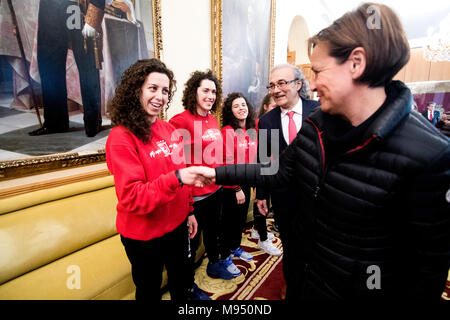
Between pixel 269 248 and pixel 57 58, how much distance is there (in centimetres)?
295

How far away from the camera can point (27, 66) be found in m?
1.64

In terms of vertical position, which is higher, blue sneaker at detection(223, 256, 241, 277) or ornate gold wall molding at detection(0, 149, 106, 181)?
ornate gold wall molding at detection(0, 149, 106, 181)

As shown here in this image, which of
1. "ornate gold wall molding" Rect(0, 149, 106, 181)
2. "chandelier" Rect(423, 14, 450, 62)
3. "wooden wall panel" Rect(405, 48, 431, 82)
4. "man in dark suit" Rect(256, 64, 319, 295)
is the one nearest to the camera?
"ornate gold wall molding" Rect(0, 149, 106, 181)

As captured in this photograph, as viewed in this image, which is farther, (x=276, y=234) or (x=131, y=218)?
(x=276, y=234)

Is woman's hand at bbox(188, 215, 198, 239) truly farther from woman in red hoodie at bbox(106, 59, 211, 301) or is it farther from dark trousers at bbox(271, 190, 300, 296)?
dark trousers at bbox(271, 190, 300, 296)

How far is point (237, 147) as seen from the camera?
8.39ft

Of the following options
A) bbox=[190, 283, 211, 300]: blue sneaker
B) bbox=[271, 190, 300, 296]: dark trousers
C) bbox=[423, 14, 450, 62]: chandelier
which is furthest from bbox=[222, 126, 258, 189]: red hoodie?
bbox=[423, 14, 450, 62]: chandelier

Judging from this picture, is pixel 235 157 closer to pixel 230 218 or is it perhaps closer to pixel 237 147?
pixel 237 147

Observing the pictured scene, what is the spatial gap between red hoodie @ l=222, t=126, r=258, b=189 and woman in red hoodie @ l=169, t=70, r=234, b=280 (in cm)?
12

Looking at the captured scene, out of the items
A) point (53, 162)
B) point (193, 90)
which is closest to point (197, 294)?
point (53, 162)

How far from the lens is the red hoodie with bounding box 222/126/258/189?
2.38 meters

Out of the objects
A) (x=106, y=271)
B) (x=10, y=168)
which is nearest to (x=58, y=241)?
(x=106, y=271)

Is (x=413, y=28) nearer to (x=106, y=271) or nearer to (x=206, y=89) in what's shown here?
(x=206, y=89)

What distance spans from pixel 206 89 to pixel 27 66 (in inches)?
55.3
